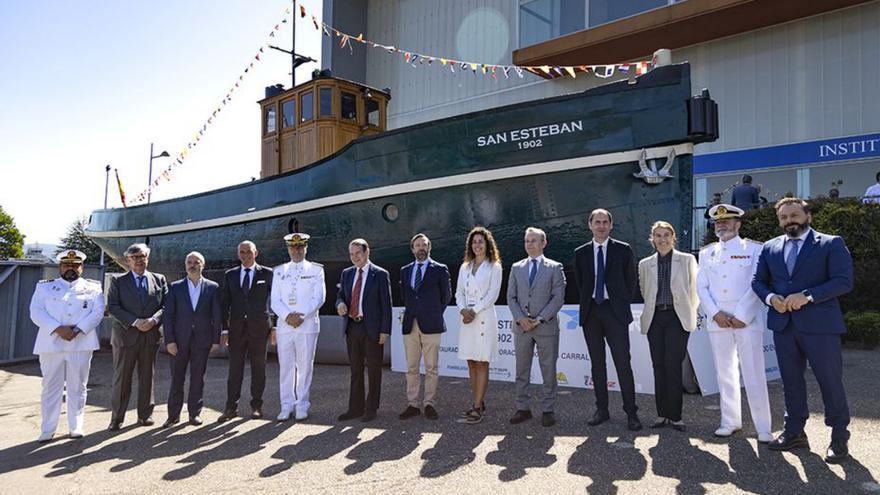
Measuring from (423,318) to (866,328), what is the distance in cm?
608

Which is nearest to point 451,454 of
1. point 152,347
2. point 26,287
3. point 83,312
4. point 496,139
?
point 152,347

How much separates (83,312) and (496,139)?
179 inches

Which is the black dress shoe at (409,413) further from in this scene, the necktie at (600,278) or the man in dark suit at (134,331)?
the man in dark suit at (134,331)

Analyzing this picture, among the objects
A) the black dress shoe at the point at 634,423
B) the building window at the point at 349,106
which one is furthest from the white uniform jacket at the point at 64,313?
the building window at the point at 349,106

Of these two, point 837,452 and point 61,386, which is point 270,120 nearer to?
point 61,386

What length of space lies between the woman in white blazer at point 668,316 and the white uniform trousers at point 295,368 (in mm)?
2852

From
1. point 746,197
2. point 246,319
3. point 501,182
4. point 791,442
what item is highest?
point 746,197

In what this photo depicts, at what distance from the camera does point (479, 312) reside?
492 centimetres

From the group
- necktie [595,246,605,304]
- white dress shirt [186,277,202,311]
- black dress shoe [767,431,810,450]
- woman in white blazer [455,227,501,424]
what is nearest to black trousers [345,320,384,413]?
woman in white blazer [455,227,501,424]

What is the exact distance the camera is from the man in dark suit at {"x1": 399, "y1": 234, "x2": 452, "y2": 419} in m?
5.05

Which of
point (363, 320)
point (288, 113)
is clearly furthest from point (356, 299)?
point (288, 113)

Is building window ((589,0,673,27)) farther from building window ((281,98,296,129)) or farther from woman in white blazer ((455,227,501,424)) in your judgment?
woman in white blazer ((455,227,501,424))

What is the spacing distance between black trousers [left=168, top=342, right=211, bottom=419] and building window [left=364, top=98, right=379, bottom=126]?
5.92 meters

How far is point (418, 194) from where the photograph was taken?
749cm
